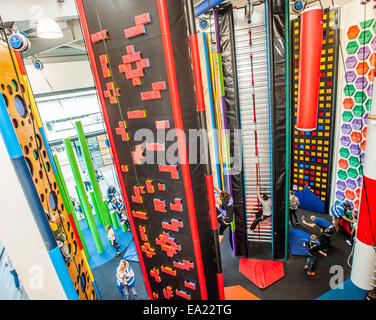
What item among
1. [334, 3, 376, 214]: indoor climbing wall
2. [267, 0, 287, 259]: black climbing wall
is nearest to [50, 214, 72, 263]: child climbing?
[267, 0, 287, 259]: black climbing wall

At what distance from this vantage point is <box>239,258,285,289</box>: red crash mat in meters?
4.58

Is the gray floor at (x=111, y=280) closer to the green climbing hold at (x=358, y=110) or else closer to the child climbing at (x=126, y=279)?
the child climbing at (x=126, y=279)

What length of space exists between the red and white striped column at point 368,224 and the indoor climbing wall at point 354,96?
191cm

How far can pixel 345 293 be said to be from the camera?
161 inches

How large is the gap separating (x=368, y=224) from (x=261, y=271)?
237 cm

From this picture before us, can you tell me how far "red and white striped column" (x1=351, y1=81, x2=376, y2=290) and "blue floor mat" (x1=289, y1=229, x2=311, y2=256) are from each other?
5.87ft

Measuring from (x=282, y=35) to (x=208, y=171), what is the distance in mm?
2958

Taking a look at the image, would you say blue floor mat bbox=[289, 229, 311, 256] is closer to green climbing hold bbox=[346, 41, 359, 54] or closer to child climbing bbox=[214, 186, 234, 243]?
child climbing bbox=[214, 186, 234, 243]

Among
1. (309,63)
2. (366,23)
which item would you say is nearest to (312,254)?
(309,63)

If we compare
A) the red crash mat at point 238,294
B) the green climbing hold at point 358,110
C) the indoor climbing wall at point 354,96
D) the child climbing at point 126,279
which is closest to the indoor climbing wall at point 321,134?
the indoor climbing wall at point 354,96

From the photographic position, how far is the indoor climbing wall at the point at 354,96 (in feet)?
15.3

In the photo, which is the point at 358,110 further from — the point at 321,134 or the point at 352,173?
the point at 352,173

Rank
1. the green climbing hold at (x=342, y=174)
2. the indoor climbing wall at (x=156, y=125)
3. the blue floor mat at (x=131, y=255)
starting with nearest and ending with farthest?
1. the indoor climbing wall at (x=156, y=125)
2. the green climbing hold at (x=342, y=174)
3. the blue floor mat at (x=131, y=255)
